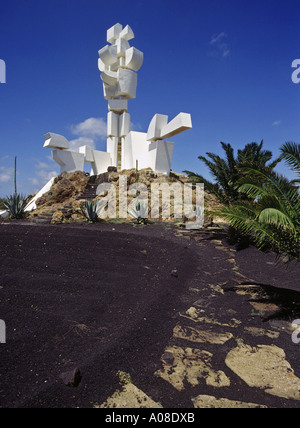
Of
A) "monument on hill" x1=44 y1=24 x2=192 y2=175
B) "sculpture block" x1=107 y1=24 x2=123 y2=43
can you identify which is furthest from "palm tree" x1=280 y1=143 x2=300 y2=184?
"sculpture block" x1=107 y1=24 x2=123 y2=43

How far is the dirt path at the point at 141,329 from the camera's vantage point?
2221mm

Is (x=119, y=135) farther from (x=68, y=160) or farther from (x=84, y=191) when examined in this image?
(x=84, y=191)

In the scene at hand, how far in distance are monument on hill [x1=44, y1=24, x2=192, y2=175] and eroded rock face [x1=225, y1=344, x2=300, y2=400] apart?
1188 centimetres

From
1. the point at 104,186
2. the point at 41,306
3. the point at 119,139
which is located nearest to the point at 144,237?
the point at 41,306

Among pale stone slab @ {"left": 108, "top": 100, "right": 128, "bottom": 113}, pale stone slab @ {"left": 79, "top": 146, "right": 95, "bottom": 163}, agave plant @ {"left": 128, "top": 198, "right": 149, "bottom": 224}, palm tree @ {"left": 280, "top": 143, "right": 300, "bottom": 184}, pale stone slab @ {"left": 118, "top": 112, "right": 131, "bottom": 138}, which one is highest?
pale stone slab @ {"left": 108, "top": 100, "right": 128, "bottom": 113}

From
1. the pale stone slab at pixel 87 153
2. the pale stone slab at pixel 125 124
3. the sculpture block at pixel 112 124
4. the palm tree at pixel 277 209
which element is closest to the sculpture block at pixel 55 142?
the pale stone slab at pixel 87 153

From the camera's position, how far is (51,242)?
19.8 ft

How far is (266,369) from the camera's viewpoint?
2.61m

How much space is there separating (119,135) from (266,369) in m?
17.5

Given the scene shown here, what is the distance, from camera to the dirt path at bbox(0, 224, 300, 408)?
87.4 inches

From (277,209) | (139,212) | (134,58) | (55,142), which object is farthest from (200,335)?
(134,58)

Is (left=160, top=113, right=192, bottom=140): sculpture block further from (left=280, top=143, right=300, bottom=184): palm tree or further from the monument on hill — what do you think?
(left=280, top=143, right=300, bottom=184): palm tree

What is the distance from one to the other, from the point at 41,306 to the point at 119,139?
16.4 metres

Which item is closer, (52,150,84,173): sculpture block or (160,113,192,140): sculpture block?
(160,113,192,140): sculpture block
